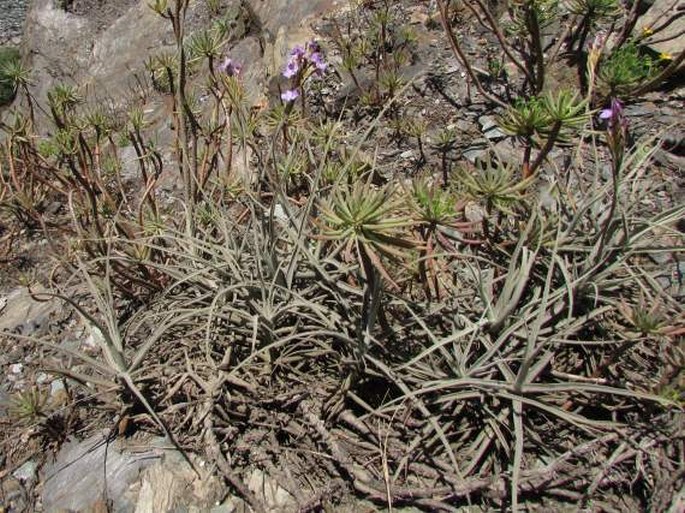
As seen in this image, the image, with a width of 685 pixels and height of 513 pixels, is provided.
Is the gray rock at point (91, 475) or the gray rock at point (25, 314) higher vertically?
the gray rock at point (25, 314)

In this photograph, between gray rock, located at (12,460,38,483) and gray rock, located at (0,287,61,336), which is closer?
gray rock, located at (12,460,38,483)

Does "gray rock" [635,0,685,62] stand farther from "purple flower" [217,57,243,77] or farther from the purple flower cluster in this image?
"purple flower" [217,57,243,77]

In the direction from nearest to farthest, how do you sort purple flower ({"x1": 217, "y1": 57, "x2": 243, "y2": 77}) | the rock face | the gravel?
purple flower ({"x1": 217, "y1": 57, "x2": 243, "y2": 77})
the rock face
the gravel

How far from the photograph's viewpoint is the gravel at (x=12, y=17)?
9375 mm

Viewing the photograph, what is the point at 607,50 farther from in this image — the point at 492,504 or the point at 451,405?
the point at 492,504

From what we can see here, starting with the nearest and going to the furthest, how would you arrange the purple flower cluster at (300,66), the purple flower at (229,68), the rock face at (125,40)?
the purple flower cluster at (300,66) → the purple flower at (229,68) → the rock face at (125,40)

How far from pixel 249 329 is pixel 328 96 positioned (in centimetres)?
213

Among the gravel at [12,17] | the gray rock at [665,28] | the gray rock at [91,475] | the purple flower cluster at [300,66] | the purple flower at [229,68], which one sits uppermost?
the gravel at [12,17]

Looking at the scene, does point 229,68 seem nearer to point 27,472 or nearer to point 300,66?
point 300,66

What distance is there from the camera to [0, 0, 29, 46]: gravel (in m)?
9.38

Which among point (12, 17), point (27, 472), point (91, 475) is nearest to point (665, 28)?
point (91, 475)

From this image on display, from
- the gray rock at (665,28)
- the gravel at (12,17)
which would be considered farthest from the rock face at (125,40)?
the gravel at (12,17)

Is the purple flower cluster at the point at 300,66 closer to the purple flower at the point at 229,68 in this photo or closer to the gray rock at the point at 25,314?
the purple flower at the point at 229,68

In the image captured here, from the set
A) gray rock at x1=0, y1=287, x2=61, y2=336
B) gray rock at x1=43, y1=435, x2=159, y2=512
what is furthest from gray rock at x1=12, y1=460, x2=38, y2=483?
gray rock at x1=0, y1=287, x2=61, y2=336
